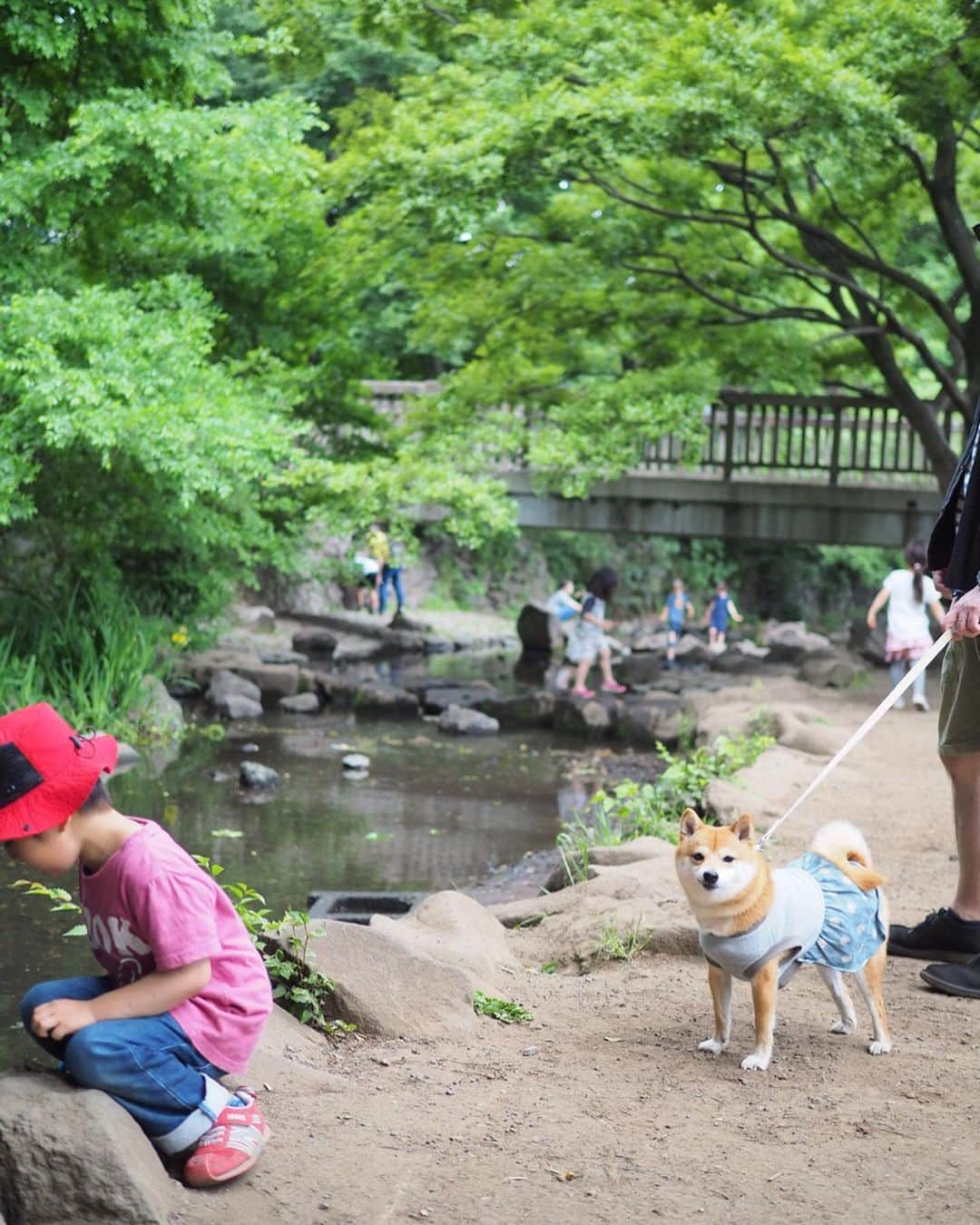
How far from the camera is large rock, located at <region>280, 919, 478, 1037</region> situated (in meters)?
4.52

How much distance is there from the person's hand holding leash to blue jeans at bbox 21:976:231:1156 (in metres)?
2.67

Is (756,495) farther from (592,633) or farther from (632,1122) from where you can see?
(632,1122)

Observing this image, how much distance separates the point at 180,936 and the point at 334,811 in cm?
774

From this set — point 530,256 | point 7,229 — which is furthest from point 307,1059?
point 530,256

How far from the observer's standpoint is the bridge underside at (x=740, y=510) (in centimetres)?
1869

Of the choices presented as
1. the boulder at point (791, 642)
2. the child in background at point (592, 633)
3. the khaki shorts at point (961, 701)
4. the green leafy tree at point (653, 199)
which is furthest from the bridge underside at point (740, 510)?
the khaki shorts at point (961, 701)

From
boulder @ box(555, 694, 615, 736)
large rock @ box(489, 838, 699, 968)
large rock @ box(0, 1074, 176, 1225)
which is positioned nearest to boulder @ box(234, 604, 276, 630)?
boulder @ box(555, 694, 615, 736)

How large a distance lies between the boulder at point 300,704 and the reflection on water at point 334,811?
22.8 inches

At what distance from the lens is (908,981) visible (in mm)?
5086

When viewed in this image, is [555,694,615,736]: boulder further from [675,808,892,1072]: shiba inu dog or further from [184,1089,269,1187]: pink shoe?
[184,1089,269,1187]: pink shoe

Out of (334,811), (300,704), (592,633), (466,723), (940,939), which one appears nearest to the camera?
(940,939)

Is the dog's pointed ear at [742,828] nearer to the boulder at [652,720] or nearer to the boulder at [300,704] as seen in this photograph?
the boulder at [652,720]

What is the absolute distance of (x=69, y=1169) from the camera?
2916 mm

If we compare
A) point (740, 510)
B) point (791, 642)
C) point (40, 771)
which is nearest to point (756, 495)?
point (740, 510)
